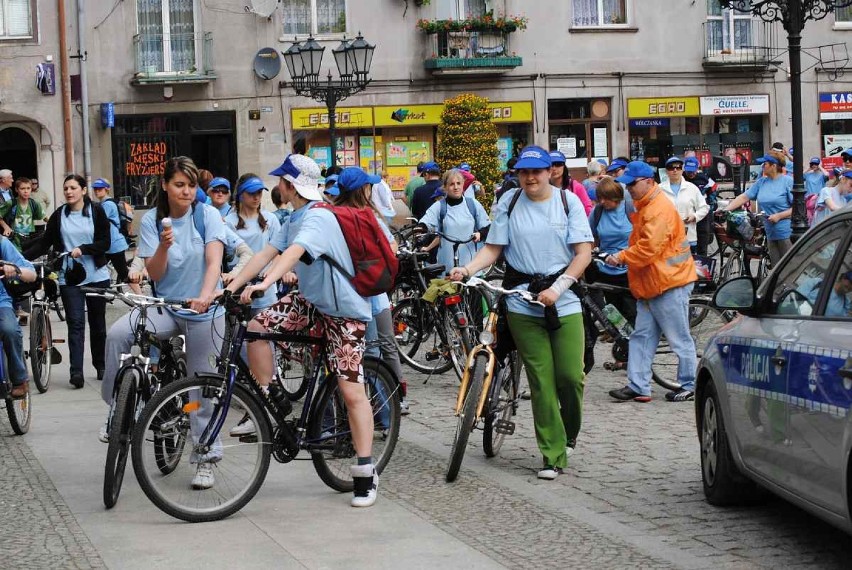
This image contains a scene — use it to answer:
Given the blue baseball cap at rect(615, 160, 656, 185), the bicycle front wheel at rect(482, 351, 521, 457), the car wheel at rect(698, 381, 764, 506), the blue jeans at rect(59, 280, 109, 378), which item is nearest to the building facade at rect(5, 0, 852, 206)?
the blue jeans at rect(59, 280, 109, 378)

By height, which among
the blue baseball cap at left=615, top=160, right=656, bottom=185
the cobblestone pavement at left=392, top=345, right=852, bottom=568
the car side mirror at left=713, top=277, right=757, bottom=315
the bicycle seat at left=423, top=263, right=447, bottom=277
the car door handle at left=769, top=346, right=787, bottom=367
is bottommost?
the cobblestone pavement at left=392, top=345, right=852, bottom=568

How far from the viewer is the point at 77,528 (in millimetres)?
Answer: 6961

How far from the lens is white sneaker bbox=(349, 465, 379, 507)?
289 inches

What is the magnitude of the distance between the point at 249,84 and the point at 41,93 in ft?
15.4

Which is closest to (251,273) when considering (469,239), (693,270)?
(693,270)

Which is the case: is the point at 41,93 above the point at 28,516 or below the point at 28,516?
above

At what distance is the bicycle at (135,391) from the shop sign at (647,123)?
A: 28.5 metres

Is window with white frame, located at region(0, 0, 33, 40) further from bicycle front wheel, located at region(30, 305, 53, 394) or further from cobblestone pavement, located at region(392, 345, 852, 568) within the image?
cobblestone pavement, located at region(392, 345, 852, 568)

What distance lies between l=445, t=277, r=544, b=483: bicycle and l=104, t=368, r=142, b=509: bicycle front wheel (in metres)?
1.77

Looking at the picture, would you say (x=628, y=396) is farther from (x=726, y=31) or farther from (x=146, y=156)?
(x=726, y=31)

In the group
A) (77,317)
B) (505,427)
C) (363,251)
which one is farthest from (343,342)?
(77,317)

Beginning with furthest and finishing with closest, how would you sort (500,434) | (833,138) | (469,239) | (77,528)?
(833,138) → (469,239) → (500,434) → (77,528)

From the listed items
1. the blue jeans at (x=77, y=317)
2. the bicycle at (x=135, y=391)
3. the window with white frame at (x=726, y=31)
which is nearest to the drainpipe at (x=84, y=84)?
the window with white frame at (x=726, y=31)

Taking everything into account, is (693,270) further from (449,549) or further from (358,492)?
(449,549)
